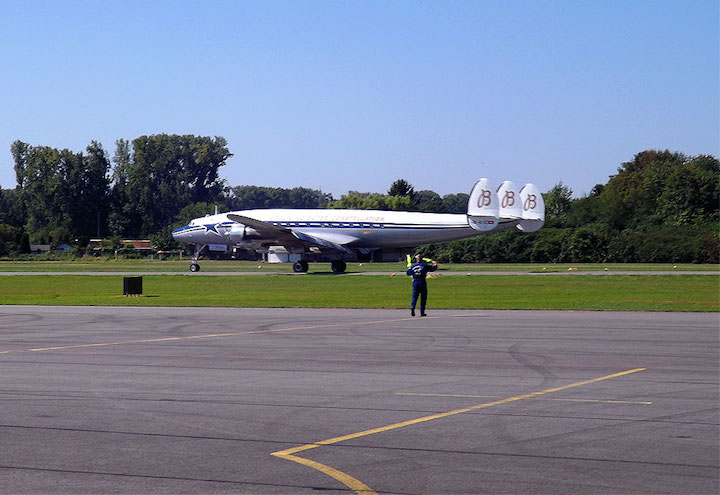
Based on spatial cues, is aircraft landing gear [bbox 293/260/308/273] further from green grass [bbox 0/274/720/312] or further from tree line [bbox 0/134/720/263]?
tree line [bbox 0/134/720/263]

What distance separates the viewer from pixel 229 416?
1102 cm

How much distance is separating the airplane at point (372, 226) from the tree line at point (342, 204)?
744 inches

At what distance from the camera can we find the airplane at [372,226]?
207 feet

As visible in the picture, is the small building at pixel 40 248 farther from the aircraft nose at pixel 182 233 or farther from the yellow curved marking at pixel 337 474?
the yellow curved marking at pixel 337 474

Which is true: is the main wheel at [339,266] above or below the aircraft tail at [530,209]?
below

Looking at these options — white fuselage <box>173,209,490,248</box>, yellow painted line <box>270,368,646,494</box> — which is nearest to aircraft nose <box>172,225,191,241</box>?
white fuselage <box>173,209,490,248</box>

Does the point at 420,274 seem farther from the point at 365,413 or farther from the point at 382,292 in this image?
the point at 365,413

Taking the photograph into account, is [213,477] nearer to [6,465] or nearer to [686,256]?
[6,465]

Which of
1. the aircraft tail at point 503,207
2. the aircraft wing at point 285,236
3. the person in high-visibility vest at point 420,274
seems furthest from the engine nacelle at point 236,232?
the person in high-visibility vest at point 420,274

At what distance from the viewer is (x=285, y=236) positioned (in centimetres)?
6362

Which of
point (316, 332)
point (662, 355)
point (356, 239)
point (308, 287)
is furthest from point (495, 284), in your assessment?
point (662, 355)

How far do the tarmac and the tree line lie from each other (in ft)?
199

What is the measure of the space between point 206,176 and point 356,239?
323 ft

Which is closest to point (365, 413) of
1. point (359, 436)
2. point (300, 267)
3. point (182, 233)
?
point (359, 436)
